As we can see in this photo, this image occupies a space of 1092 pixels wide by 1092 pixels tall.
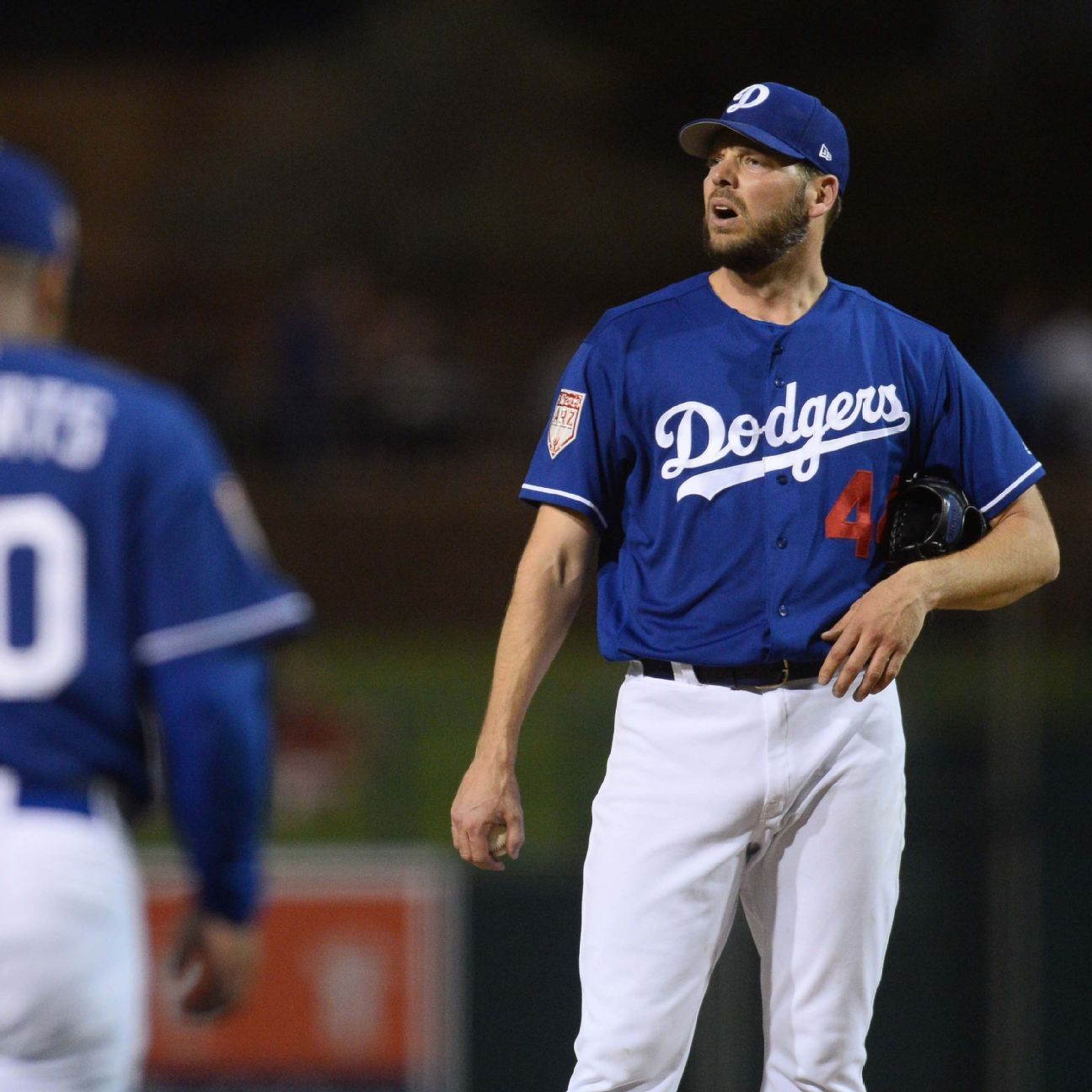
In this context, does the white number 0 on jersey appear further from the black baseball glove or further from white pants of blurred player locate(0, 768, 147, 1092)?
the black baseball glove

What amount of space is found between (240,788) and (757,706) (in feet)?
3.06

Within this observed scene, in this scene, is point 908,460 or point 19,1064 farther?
point 908,460

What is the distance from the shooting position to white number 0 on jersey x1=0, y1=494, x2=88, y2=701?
213 cm

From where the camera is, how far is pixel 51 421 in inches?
84.7

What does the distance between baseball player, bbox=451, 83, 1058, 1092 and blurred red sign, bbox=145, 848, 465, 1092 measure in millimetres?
5581

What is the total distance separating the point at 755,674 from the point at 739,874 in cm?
31

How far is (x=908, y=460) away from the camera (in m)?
2.98

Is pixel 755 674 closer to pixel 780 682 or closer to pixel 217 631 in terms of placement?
pixel 780 682

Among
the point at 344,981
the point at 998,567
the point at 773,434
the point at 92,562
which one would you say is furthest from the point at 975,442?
the point at 344,981

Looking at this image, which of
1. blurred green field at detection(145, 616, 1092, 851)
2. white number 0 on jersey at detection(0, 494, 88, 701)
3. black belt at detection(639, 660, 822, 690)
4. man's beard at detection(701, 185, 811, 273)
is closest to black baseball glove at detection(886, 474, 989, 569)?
black belt at detection(639, 660, 822, 690)

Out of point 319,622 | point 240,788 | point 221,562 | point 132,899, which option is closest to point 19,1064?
point 132,899

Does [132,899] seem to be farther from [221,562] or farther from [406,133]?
[406,133]

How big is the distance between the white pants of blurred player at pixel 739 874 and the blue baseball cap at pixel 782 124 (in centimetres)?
82

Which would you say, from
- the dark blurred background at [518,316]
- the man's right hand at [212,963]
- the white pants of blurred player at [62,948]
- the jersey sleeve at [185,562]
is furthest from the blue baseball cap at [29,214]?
the dark blurred background at [518,316]
